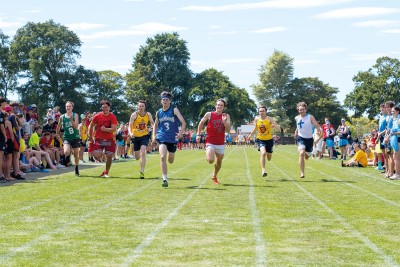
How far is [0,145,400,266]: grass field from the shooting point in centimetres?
680

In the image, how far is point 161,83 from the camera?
324ft

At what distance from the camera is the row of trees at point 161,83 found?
84.9 meters

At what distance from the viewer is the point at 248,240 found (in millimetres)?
7789

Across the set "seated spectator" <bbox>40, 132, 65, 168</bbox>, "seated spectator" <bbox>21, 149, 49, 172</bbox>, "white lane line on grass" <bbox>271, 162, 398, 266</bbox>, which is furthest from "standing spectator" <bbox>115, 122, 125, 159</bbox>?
"white lane line on grass" <bbox>271, 162, 398, 266</bbox>

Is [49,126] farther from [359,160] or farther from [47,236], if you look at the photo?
[47,236]

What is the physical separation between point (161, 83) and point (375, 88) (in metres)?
35.8

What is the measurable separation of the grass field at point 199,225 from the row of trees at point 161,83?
228ft

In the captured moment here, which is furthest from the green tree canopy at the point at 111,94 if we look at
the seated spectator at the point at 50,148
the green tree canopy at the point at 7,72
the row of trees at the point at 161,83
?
the seated spectator at the point at 50,148

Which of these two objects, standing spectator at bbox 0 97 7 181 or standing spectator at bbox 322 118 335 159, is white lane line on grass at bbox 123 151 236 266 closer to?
standing spectator at bbox 0 97 7 181

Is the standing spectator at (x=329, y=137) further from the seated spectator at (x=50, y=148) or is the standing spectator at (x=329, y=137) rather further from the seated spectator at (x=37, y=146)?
the seated spectator at (x=37, y=146)

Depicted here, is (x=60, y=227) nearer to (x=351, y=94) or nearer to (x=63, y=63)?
(x=63, y=63)

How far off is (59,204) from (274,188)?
544 cm

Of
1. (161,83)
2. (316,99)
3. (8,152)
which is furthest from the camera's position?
(316,99)

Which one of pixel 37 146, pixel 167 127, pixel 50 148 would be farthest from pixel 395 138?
pixel 50 148
